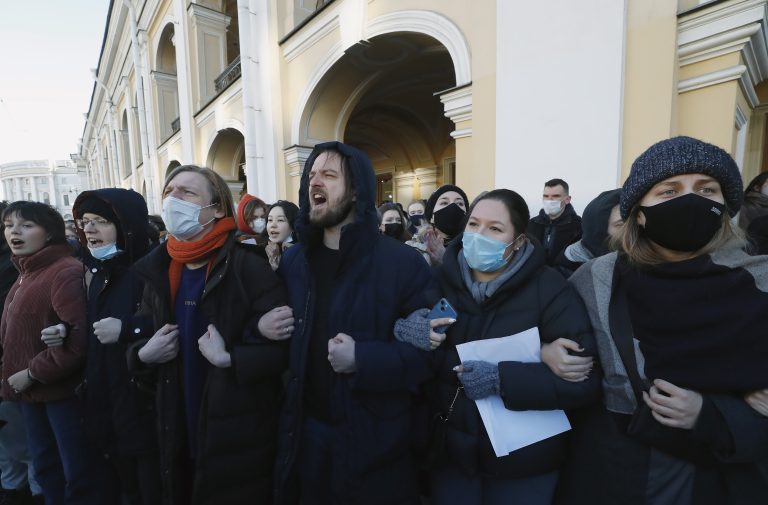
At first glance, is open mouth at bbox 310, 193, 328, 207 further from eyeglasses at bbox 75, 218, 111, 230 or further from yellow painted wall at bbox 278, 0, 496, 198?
yellow painted wall at bbox 278, 0, 496, 198

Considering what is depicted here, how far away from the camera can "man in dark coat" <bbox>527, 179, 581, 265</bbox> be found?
10.5 feet

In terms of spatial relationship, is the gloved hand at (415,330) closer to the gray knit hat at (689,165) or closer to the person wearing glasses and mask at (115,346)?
the gray knit hat at (689,165)

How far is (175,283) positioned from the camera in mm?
1643

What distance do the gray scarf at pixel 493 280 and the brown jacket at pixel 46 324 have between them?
2166 millimetres

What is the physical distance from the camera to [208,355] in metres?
1.48

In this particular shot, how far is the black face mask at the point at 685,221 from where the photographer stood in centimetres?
109

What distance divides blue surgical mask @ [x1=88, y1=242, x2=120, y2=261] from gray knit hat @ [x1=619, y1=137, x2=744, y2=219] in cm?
253

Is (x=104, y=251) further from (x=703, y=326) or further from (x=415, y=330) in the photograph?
(x=703, y=326)

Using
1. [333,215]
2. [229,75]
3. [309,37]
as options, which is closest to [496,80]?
[333,215]

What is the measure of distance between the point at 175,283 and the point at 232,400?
0.63 meters

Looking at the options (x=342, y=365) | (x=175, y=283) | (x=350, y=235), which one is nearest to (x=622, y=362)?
(x=342, y=365)

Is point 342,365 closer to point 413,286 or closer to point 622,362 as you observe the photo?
point 413,286

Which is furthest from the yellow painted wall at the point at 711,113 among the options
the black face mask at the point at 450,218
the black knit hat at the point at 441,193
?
the black face mask at the point at 450,218

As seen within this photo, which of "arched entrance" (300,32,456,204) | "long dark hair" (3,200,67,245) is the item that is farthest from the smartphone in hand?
"arched entrance" (300,32,456,204)
